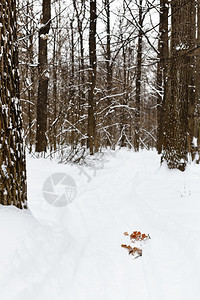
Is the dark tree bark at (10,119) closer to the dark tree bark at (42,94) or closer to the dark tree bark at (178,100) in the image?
the dark tree bark at (178,100)

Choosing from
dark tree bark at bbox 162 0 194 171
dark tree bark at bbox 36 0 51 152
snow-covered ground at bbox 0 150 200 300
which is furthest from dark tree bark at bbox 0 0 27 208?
dark tree bark at bbox 36 0 51 152

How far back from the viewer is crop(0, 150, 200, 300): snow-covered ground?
2.03 metres

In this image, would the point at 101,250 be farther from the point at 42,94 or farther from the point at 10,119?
the point at 42,94

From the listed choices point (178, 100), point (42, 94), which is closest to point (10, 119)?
point (178, 100)

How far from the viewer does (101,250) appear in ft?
9.28

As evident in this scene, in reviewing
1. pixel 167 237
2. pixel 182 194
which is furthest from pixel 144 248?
pixel 182 194

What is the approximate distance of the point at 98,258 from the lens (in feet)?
8.68

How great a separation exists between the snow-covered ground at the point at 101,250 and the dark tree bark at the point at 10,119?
0.83 ft

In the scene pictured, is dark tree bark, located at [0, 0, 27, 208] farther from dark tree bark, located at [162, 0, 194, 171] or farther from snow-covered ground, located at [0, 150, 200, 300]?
dark tree bark, located at [162, 0, 194, 171]

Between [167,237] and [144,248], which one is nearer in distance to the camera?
[144,248]

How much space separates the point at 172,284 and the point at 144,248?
704 millimetres

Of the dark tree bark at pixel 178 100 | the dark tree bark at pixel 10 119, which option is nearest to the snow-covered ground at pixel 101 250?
the dark tree bark at pixel 10 119

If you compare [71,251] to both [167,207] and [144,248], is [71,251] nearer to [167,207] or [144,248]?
[144,248]

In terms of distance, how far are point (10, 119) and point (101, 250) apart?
1921mm
